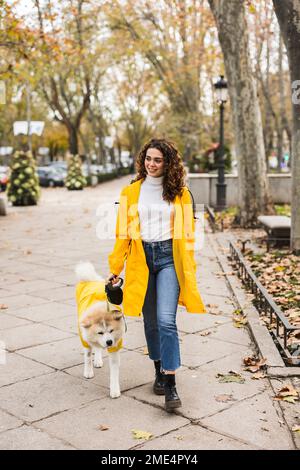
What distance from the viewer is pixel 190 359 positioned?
5.47m

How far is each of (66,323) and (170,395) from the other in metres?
2.63

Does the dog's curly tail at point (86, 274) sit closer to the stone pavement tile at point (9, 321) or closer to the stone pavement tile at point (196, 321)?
the stone pavement tile at point (196, 321)

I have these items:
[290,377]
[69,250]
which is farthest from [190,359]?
[69,250]

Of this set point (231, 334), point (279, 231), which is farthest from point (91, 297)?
point (279, 231)

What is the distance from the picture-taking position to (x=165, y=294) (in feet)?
14.3

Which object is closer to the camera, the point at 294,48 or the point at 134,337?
the point at 134,337

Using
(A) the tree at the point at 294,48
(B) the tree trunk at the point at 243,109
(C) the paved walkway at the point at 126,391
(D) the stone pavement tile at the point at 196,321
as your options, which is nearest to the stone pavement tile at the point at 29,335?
(C) the paved walkway at the point at 126,391

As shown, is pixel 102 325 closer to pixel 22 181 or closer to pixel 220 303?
pixel 220 303

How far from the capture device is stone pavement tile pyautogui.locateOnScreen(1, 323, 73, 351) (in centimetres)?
594

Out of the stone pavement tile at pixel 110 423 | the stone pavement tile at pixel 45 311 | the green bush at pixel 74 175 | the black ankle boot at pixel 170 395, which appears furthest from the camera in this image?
the green bush at pixel 74 175

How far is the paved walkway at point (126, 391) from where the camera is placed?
3877 millimetres

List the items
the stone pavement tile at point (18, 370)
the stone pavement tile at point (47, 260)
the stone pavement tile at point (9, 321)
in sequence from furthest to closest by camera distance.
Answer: the stone pavement tile at point (47, 260)
the stone pavement tile at point (9, 321)
the stone pavement tile at point (18, 370)

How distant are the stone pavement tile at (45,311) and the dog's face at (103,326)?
245 centimetres

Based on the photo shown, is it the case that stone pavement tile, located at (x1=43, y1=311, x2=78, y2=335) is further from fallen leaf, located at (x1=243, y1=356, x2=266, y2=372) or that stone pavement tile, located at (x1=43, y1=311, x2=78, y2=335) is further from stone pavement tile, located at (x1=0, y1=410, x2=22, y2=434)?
stone pavement tile, located at (x1=0, y1=410, x2=22, y2=434)
